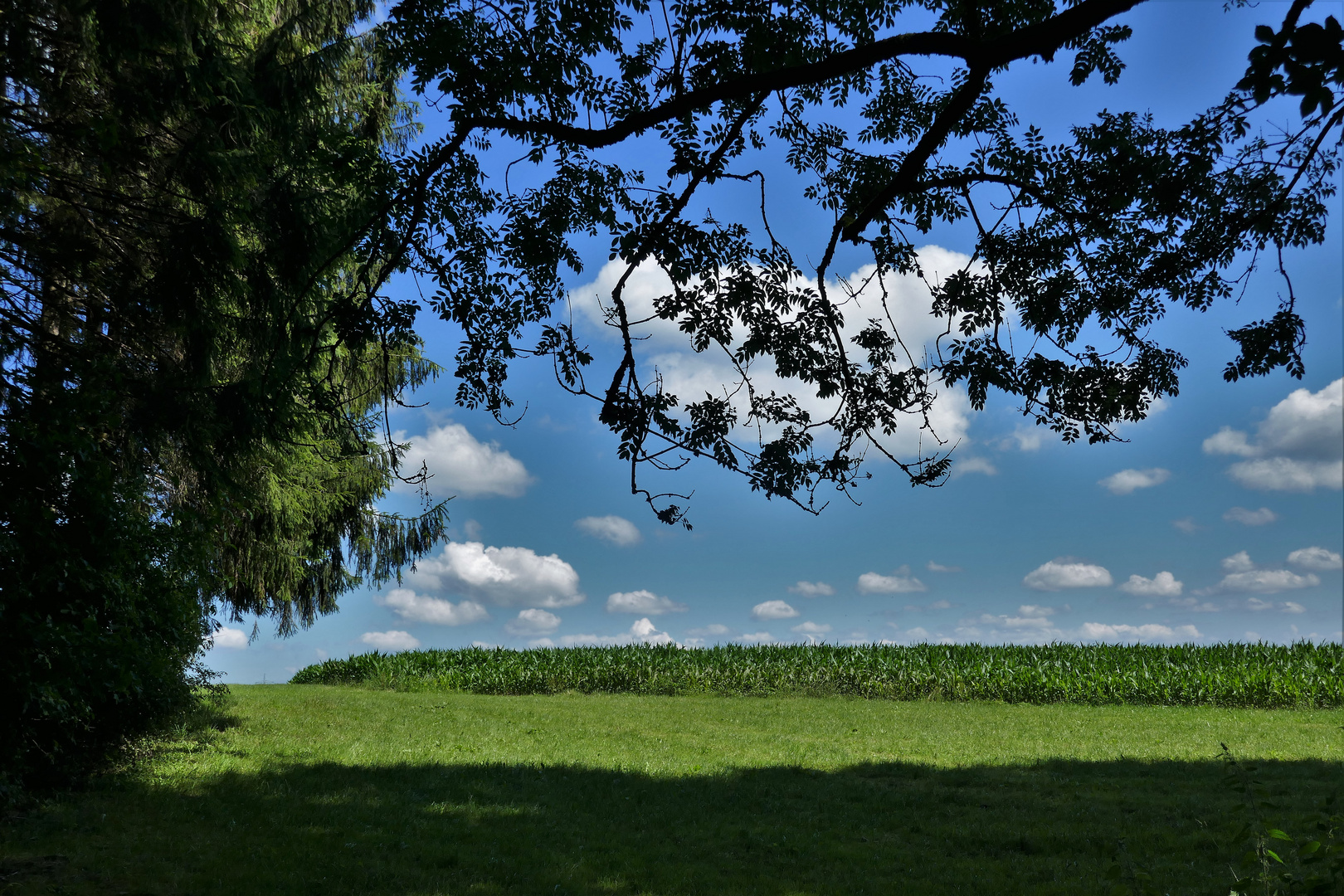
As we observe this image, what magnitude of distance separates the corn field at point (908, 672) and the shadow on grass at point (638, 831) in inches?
331

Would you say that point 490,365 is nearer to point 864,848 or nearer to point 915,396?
point 915,396

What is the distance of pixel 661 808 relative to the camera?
8977 mm

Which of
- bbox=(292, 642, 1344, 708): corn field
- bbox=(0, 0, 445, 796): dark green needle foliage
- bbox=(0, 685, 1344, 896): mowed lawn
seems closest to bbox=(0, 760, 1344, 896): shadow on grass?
bbox=(0, 685, 1344, 896): mowed lawn

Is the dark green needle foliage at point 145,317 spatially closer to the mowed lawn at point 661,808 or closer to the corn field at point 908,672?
the mowed lawn at point 661,808

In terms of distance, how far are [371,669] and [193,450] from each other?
54.8ft

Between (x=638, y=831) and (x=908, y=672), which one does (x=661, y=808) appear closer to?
(x=638, y=831)

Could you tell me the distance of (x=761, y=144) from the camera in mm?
9297

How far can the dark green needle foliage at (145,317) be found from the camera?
781 cm

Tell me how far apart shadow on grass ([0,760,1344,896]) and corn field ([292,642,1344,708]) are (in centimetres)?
840

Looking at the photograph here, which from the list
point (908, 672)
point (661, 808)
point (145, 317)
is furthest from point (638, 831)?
point (908, 672)

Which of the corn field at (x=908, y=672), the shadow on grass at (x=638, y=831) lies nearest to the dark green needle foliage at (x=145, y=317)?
the shadow on grass at (x=638, y=831)

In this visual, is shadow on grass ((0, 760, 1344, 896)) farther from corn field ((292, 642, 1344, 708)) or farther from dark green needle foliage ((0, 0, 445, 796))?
corn field ((292, 642, 1344, 708))

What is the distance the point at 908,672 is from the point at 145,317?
17543 millimetres

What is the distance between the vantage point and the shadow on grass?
6699mm
